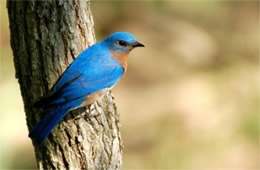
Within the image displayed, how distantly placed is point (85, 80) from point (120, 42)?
22.8 inches

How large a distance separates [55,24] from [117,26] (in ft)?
16.2

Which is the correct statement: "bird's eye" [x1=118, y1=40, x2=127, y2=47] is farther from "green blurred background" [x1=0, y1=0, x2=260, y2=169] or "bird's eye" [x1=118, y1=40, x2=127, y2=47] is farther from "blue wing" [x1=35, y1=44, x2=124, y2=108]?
"green blurred background" [x1=0, y1=0, x2=260, y2=169]

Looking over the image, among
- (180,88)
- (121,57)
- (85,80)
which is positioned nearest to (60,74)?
(85,80)

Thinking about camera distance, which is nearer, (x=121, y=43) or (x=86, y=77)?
(x=86, y=77)

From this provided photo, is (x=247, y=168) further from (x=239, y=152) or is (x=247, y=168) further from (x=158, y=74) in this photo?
(x=158, y=74)

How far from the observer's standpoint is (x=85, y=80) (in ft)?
13.2

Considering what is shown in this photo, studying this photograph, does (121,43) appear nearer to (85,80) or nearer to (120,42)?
(120,42)

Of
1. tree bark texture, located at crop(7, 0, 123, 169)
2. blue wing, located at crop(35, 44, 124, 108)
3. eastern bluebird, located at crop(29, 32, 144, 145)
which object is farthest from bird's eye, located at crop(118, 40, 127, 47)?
tree bark texture, located at crop(7, 0, 123, 169)

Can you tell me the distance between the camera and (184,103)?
782 cm

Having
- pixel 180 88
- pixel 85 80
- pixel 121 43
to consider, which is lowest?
pixel 180 88

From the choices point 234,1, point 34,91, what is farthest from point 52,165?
point 234,1

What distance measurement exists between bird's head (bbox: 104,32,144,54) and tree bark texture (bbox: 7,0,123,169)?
0.33 m

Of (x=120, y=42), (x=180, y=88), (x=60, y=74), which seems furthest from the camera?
(x=180, y=88)

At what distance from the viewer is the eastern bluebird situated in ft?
12.3
